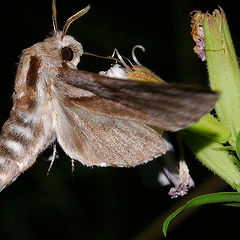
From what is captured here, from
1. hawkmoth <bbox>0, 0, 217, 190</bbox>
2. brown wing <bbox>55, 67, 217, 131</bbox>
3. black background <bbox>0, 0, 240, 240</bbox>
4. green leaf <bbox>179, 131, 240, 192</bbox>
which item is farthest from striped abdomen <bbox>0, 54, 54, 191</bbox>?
black background <bbox>0, 0, 240, 240</bbox>

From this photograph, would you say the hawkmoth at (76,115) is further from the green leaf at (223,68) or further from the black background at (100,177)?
the black background at (100,177)

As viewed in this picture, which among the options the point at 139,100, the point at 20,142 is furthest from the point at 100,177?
the point at 139,100

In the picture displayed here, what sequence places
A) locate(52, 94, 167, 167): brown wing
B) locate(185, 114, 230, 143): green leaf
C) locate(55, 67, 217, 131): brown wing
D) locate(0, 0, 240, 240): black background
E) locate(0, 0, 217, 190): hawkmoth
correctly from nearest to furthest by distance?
locate(55, 67, 217, 131): brown wing < locate(0, 0, 217, 190): hawkmoth < locate(52, 94, 167, 167): brown wing < locate(185, 114, 230, 143): green leaf < locate(0, 0, 240, 240): black background

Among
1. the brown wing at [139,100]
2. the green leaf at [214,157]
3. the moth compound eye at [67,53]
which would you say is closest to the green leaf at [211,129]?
the green leaf at [214,157]

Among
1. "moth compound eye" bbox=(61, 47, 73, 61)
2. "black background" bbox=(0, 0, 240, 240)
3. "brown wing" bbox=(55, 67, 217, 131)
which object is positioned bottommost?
"black background" bbox=(0, 0, 240, 240)

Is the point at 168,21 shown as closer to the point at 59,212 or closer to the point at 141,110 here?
the point at 59,212

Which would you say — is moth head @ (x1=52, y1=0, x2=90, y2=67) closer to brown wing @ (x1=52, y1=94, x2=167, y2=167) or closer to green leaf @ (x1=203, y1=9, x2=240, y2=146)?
brown wing @ (x1=52, y1=94, x2=167, y2=167)

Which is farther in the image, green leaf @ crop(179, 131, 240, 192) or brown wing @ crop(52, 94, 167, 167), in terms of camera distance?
green leaf @ crop(179, 131, 240, 192)

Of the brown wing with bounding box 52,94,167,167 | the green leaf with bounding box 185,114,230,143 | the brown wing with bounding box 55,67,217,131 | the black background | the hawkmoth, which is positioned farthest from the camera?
the black background
